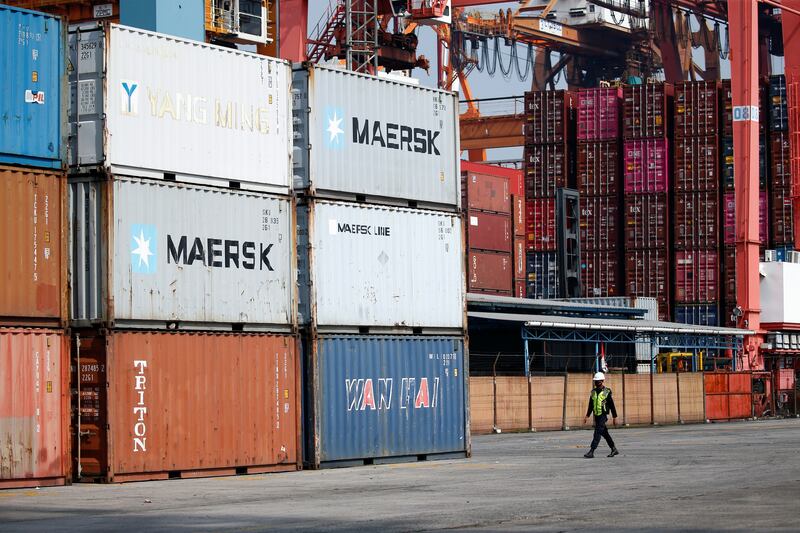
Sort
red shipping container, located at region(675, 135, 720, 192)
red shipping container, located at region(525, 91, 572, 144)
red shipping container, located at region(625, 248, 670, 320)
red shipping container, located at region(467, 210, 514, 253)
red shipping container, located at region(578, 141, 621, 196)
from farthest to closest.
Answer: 1. red shipping container, located at region(525, 91, 572, 144)
2. red shipping container, located at region(578, 141, 621, 196)
3. red shipping container, located at region(625, 248, 670, 320)
4. red shipping container, located at region(675, 135, 720, 192)
5. red shipping container, located at region(467, 210, 514, 253)

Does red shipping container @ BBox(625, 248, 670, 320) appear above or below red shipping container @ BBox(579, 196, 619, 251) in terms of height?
below

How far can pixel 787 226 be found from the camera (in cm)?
6762

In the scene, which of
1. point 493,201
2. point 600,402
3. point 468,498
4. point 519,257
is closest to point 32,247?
point 468,498

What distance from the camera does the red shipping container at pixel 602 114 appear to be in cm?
6956

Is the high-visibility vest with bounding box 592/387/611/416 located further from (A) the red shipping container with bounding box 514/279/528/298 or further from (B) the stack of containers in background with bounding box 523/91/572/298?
(A) the red shipping container with bounding box 514/279/528/298

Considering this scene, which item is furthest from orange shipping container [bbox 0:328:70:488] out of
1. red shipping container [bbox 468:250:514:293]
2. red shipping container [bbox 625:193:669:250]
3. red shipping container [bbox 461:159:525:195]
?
red shipping container [bbox 625:193:669:250]

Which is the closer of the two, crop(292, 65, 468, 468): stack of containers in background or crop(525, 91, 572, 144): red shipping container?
crop(292, 65, 468, 468): stack of containers in background

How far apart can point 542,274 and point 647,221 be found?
583cm

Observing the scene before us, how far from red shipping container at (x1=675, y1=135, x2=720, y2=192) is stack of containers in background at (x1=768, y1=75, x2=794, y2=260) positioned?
3051 mm

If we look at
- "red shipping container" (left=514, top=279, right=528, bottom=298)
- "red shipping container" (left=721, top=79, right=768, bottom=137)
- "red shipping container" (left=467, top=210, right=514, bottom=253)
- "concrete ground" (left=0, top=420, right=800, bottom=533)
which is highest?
"red shipping container" (left=721, top=79, right=768, bottom=137)

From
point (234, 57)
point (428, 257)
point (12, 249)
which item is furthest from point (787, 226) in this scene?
point (12, 249)

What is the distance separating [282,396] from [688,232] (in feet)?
144

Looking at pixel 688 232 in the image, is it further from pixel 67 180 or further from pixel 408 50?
pixel 67 180

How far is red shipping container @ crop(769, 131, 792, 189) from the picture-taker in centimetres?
6712
